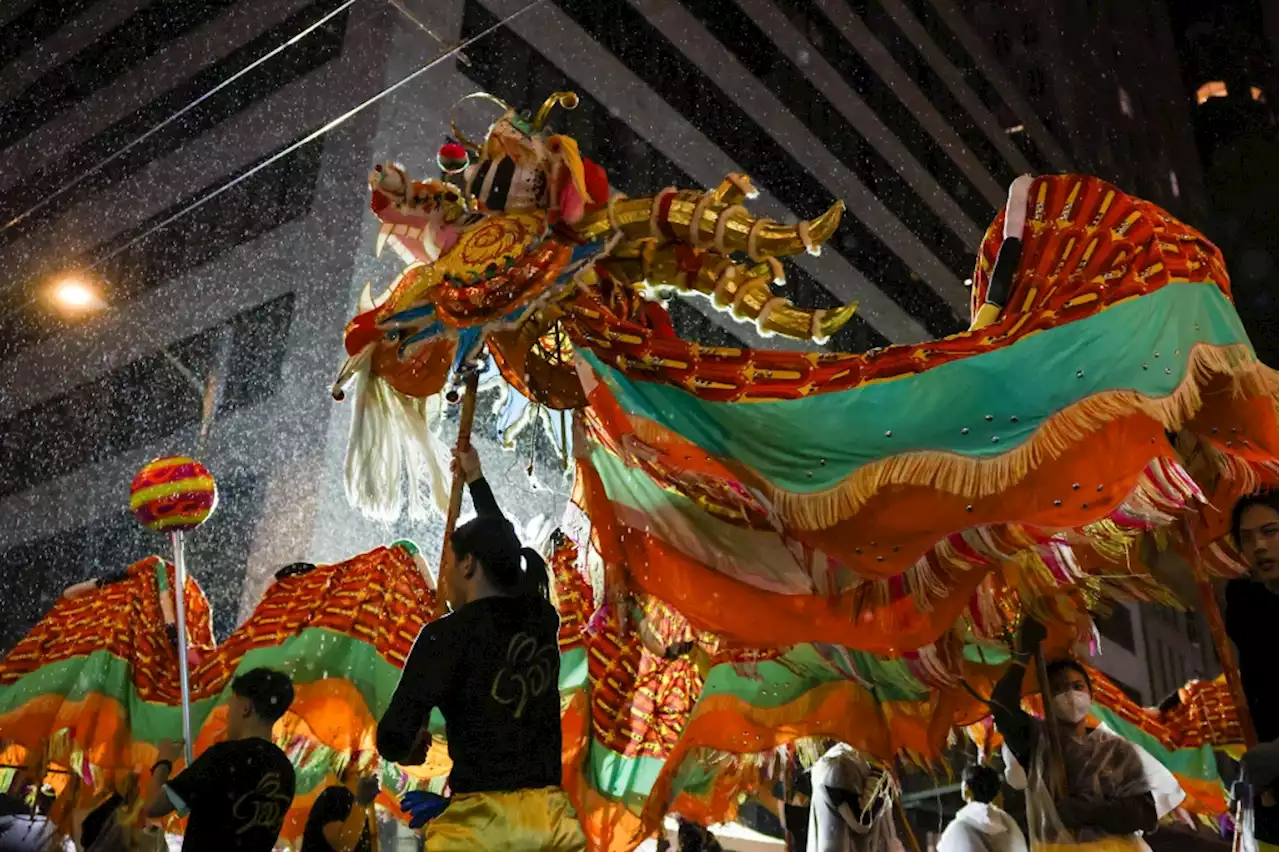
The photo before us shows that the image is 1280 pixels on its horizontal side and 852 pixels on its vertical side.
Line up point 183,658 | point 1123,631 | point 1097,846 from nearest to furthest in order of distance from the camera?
point 1097,846 < point 183,658 < point 1123,631

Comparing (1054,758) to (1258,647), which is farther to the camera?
(1054,758)

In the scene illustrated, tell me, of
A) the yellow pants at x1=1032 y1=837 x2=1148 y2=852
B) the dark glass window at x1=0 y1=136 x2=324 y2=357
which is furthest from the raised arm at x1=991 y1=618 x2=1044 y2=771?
the dark glass window at x1=0 y1=136 x2=324 y2=357

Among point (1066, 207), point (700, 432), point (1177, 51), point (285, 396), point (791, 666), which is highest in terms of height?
point (1177, 51)

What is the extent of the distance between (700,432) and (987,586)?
843mm

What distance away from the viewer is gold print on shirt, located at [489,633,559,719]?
5.34 ft

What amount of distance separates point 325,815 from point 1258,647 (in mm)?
2046

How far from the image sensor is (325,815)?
2555mm

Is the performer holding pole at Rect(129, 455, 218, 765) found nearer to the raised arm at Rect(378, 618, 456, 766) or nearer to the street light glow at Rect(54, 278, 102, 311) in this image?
the raised arm at Rect(378, 618, 456, 766)

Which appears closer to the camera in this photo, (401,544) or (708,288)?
(708,288)

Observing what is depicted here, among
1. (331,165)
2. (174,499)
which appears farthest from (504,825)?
(331,165)

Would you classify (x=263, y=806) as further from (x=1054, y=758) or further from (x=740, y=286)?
(x=1054, y=758)

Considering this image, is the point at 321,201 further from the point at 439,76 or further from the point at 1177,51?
the point at 1177,51

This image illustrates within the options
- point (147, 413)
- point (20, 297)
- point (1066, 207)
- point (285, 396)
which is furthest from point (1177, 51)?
point (20, 297)

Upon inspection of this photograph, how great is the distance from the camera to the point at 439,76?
423 cm
